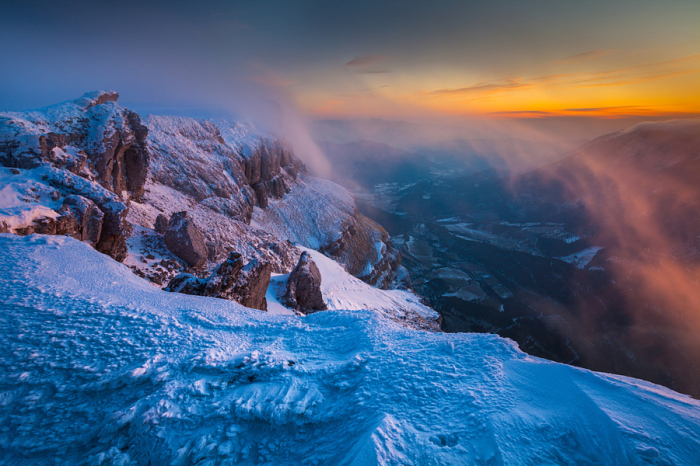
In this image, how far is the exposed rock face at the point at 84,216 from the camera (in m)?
16.9

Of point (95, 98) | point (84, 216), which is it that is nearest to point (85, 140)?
point (95, 98)

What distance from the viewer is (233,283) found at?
1891 centimetres

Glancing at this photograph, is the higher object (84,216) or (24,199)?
(24,199)

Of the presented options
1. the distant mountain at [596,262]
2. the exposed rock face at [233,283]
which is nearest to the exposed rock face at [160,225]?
the exposed rock face at [233,283]

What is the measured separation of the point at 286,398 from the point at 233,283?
44.4 ft

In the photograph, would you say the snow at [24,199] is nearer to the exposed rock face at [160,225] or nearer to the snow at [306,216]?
the exposed rock face at [160,225]

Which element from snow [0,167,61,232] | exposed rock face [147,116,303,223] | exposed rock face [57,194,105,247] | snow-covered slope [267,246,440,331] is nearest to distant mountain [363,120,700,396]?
snow-covered slope [267,246,440,331]

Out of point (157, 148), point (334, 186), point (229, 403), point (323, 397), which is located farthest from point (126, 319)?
point (334, 186)

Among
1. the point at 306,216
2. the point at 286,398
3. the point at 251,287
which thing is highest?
the point at 286,398

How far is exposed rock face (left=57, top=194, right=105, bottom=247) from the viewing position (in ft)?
55.4

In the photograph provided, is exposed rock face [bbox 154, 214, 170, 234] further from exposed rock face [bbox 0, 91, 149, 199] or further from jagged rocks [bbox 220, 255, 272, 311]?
jagged rocks [bbox 220, 255, 272, 311]

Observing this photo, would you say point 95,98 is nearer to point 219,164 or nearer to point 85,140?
point 85,140

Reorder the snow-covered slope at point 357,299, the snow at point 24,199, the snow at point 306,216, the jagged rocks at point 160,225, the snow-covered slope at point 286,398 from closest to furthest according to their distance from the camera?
1. the snow-covered slope at point 286,398
2. the snow at point 24,199
3. the jagged rocks at point 160,225
4. the snow-covered slope at point 357,299
5. the snow at point 306,216

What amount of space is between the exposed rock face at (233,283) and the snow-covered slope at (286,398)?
638cm
